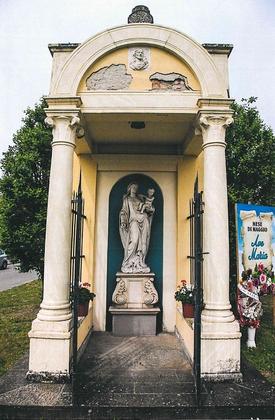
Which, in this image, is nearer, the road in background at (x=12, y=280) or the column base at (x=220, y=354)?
the column base at (x=220, y=354)

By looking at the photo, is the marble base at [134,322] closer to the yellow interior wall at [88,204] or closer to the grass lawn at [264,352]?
the yellow interior wall at [88,204]

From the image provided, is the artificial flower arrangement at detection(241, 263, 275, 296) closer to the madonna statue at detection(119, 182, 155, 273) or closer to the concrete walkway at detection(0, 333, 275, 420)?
the concrete walkway at detection(0, 333, 275, 420)

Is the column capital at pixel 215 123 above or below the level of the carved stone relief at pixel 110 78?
below

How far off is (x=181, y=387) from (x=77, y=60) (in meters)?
4.89

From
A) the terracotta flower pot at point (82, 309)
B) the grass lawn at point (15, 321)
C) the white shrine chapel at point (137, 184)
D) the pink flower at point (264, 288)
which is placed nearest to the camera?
the white shrine chapel at point (137, 184)

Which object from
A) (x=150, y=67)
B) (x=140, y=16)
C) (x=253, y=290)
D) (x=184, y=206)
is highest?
(x=140, y=16)

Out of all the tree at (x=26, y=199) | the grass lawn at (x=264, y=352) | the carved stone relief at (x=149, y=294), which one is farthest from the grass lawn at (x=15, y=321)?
the grass lawn at (x=264, y=352)

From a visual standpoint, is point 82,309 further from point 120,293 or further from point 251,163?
point 251,163

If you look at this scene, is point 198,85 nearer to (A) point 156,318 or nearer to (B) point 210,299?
(B) point 210,299

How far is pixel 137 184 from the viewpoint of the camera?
7074 millimetres

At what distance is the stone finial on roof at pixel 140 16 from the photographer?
18.3 feet

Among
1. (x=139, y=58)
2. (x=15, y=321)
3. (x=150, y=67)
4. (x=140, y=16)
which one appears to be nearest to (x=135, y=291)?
(x=15, y=321)

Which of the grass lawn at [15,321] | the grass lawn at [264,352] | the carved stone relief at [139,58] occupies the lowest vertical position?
the grass lawn at [264,352]

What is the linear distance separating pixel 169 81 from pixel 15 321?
6.68 meters
